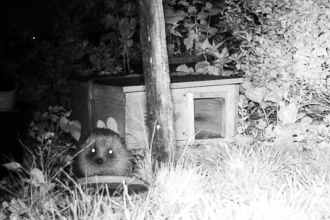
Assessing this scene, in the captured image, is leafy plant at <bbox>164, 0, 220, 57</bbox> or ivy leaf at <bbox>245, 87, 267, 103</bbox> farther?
leafy plant at <bbox>164, 0, 220, 57</bbox>

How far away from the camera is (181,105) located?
5500mm

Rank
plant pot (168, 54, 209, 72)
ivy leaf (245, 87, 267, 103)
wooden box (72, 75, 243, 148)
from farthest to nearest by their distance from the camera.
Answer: plant pot (168, 54, 209, 72)
ivy leaf (245, 87, 267, 103)
wooden box (72, 75, 243, 148)

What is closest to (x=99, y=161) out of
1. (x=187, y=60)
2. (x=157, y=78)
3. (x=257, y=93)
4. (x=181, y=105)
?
(x=157, y=78)

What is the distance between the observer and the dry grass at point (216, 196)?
364cm

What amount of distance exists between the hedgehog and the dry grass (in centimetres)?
43

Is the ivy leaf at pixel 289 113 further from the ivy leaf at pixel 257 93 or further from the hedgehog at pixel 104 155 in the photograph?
the hedgehog at pixel 104 155

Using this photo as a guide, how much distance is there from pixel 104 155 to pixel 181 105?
86cm

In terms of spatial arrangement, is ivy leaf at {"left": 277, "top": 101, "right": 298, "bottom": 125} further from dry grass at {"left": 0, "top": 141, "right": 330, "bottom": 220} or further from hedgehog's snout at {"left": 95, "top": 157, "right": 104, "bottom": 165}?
hedgehog's snout at {"left": 95, "top": 157, "right": 104, "bottom": 165}

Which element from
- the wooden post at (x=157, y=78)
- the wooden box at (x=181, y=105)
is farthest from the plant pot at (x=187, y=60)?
the wooden post at (x=157, y=78)

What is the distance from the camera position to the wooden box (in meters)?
5.34

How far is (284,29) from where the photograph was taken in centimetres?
569

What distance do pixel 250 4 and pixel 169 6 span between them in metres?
1.49

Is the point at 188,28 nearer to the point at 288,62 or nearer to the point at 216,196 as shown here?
the point at 288,62

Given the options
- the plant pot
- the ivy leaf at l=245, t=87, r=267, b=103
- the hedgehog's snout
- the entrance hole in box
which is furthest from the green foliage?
the hedgehog's snout
